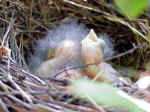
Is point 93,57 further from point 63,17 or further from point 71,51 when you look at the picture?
point 63,17

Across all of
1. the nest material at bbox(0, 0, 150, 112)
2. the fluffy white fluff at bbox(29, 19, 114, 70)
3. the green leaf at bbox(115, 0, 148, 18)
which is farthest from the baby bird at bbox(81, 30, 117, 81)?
the green leaf at bbox(115, 0, 148, 18)

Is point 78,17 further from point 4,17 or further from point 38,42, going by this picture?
point 4,17

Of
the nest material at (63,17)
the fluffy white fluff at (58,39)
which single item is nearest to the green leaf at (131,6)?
the nest material at (63,17)

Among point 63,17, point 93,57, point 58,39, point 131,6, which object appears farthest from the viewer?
point 63,17

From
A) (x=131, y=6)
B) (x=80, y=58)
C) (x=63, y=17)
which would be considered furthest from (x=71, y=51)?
(x=131, y=6)

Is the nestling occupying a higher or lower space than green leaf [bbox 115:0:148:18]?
higher

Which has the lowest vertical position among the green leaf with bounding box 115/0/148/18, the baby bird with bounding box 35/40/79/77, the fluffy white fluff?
the green leaf with bounding box 115/0/148/18

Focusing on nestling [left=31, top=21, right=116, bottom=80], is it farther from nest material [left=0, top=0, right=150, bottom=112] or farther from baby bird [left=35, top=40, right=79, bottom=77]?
nest material [left=0, top=0, right=150, bottom=112]

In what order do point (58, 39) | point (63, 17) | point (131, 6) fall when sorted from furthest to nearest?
point (63, 17)
point (58, 39)
point (131, 6)

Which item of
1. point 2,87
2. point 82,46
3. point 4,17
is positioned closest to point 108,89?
point 2,87
